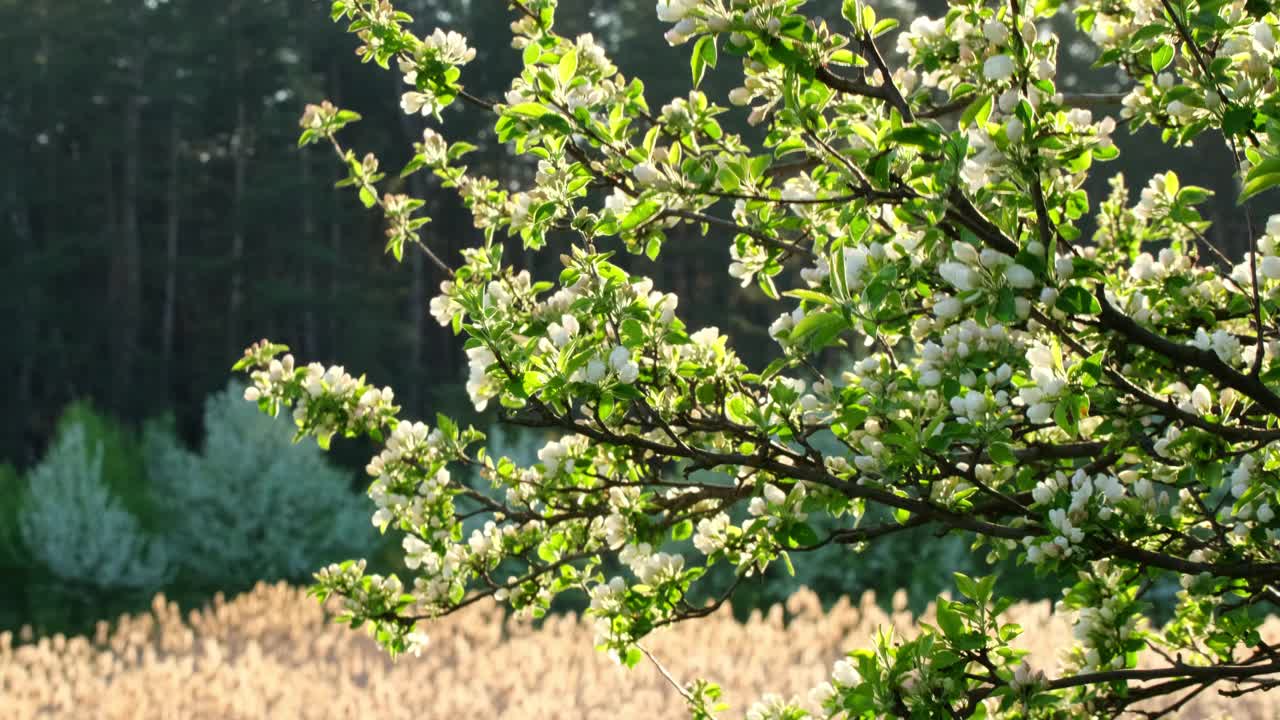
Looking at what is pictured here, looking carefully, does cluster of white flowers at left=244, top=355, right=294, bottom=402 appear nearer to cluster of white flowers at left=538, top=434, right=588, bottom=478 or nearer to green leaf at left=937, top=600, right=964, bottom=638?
cluster of white flowers at left=538, top=434, right=588, bottom=478

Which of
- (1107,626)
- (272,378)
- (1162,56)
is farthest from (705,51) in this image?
(272,378)

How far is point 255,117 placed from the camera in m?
34.4

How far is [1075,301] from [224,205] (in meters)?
36.5

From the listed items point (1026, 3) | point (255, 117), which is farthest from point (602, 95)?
point (255, 117)

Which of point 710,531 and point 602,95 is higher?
point 602,95

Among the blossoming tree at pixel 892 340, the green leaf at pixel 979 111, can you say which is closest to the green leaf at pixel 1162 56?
the blossoming tree at pixel 892 340

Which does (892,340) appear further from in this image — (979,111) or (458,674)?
(458,674)

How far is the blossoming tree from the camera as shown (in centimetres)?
236

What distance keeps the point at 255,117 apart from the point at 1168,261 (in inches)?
1339

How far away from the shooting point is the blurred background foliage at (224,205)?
30938 millimetres

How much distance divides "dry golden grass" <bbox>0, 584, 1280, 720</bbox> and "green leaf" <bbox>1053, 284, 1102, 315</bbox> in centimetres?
426

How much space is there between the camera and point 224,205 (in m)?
36.1

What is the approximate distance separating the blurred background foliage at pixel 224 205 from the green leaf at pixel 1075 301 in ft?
78.3

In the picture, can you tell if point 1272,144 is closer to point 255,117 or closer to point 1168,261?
point 1168,261
